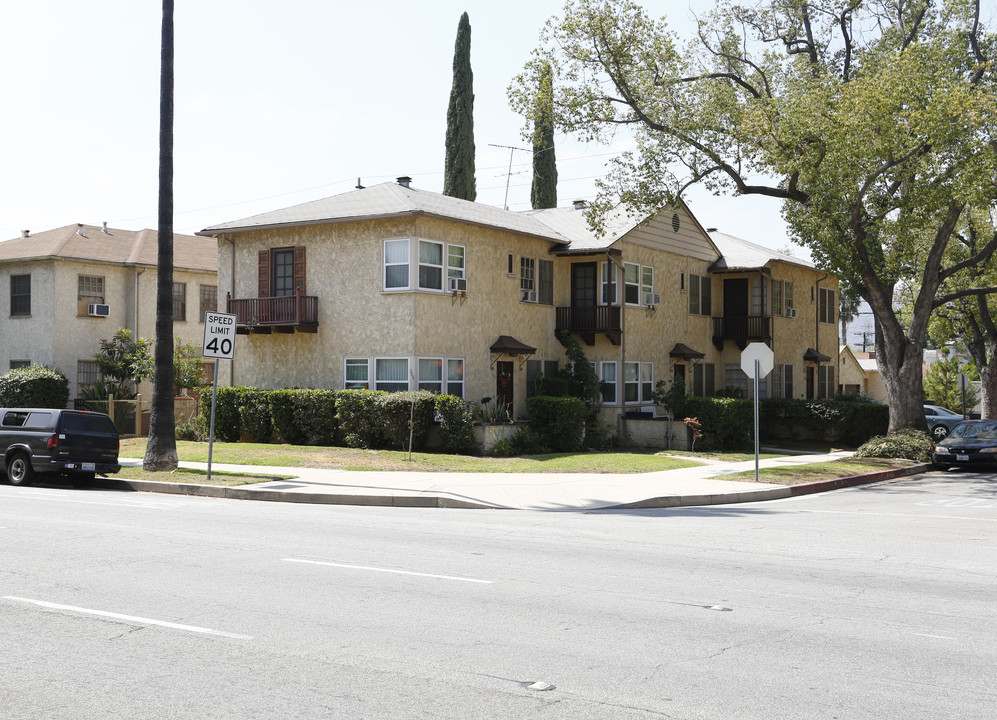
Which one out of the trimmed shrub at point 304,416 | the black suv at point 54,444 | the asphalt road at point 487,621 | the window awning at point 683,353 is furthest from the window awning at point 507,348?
the asphalt road at point 487,621

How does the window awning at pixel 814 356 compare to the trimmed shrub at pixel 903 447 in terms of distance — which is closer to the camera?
the trimmed shrub at pixel 903 447

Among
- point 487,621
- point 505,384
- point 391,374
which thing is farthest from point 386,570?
point 505,384

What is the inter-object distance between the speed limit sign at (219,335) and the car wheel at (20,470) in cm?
478

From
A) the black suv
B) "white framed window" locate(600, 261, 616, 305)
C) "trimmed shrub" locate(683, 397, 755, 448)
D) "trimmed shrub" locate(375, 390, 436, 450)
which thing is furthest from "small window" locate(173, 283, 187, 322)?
"trimmed shrub" locate(683, 397, 755, 448)

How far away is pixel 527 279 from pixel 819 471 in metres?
11.6

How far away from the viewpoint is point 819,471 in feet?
76.7

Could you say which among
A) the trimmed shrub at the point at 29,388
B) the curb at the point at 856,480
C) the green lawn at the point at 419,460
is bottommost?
the curb at the point at 856,480

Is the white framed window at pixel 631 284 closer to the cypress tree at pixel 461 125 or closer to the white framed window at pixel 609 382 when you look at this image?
the white framed window at pixel 609 382

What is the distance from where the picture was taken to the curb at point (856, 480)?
20391 millimetres

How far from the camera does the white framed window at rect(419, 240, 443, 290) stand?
90.1 feet

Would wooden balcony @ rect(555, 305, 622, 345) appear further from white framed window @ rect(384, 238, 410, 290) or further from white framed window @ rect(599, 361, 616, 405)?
white framed window @ rect(384, 238, 410, 290)

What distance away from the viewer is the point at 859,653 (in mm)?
6816

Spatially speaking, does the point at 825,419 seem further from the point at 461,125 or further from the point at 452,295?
the point at 461,125

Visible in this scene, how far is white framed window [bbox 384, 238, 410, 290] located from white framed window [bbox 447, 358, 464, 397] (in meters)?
2.63
